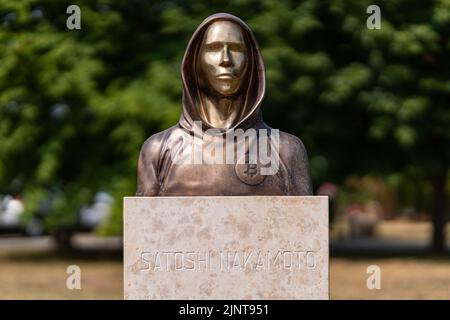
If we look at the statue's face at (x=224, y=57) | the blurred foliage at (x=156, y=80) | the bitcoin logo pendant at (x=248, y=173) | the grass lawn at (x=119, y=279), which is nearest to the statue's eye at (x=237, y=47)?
the statue's face at (x=224, y=57)

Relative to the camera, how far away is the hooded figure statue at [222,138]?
5.07 meters

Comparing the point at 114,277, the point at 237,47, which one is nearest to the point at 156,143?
the point at 237,47

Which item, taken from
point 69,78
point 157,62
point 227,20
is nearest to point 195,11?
point 157,62

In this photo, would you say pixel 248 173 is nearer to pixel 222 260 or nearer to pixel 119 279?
pixel 222 260

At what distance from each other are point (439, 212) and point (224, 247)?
1566 centimetres

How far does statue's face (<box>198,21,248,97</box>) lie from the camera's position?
5.24 metres

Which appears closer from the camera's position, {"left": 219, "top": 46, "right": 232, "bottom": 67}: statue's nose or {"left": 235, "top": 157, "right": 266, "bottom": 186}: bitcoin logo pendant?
{"left": 235, "top": 157, "right": 266, "bottom": 186}: bitcoin logo pendant

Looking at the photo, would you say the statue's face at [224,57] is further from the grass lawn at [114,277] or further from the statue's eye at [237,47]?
the grass lawn at [114,277]

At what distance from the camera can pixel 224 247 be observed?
4.67 meters

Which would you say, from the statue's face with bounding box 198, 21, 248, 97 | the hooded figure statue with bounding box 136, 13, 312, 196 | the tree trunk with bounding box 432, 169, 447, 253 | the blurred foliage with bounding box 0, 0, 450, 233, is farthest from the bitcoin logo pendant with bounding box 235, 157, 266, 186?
the tree trunk with bounding box 432, 169, 447, 253

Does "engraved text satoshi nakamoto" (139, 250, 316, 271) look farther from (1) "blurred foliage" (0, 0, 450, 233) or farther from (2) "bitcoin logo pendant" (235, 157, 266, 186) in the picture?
(1) "blurred foliage" (0, 0, 450, 233)

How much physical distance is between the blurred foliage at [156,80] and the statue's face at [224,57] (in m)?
9.02

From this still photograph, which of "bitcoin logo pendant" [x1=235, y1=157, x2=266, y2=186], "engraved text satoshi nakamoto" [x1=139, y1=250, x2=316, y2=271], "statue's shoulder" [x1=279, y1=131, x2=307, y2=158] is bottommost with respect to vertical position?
"engraved text satoshi nakamoto" [x1=139, y1=250, x2=316, y2=271]

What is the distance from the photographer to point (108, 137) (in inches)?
639
